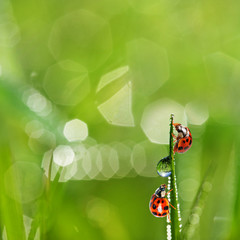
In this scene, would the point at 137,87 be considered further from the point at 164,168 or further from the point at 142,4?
the point at 164,168

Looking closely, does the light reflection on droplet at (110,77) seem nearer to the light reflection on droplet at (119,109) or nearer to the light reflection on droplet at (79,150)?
the light reflection on droplet at (119,109)

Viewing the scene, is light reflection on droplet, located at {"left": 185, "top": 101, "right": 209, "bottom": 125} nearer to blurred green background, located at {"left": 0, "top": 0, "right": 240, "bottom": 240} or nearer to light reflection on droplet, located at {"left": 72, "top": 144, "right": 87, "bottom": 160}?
blurred green background, located at {"left": 0, "top": 0, "right": 240, "bottom": 240}

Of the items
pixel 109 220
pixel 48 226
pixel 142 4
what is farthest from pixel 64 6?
pixel 48 226

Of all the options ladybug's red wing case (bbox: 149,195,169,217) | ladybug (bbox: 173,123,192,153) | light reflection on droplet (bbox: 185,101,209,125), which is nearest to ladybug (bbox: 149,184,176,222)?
ladybug's red wing case (bbox: 149,195,169,217)

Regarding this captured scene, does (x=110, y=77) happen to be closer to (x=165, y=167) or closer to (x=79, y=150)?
(x=79, y=150)

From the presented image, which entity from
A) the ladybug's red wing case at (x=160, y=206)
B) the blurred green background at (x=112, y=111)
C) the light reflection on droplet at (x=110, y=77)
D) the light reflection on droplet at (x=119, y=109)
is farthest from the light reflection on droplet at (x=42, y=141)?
the ladybug's red wing case at (x=160, y=206)
